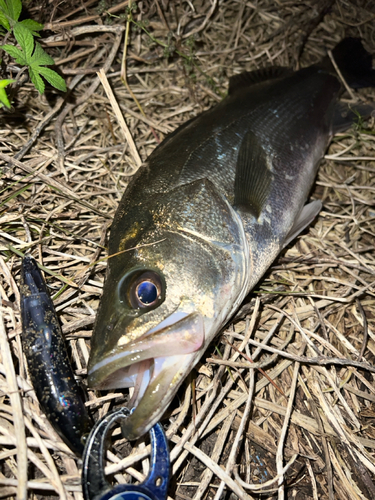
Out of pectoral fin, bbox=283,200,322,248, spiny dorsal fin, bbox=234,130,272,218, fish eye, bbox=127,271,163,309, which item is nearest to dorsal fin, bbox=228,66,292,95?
spiny dorsal fin, bbox=234,130,272,218

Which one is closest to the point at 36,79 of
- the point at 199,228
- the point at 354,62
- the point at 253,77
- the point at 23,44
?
the point at 23,44

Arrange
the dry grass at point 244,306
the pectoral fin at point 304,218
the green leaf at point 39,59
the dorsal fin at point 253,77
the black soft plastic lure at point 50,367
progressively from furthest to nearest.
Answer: the dorsal fin at point 253,77, the pectoral fin at point 304,218, the green leaf at point 39,59, the dry grass at point 244,306, the black soft plastic lure at point 50,367

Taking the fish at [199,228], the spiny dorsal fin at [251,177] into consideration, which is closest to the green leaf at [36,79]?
the fish at [199,228]

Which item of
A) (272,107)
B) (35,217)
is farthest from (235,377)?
(272,107)

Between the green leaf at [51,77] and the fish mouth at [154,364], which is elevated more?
the green leaf at [51,77]

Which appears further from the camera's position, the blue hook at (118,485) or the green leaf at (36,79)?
the green leaf at (36,79)

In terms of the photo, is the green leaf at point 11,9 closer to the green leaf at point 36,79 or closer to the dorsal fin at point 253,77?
the green leaf at point 36,79

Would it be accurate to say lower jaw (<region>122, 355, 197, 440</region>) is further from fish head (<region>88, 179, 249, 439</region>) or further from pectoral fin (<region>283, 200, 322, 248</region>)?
pectoral fin (<region>283, 200, 322, 248</region>)
